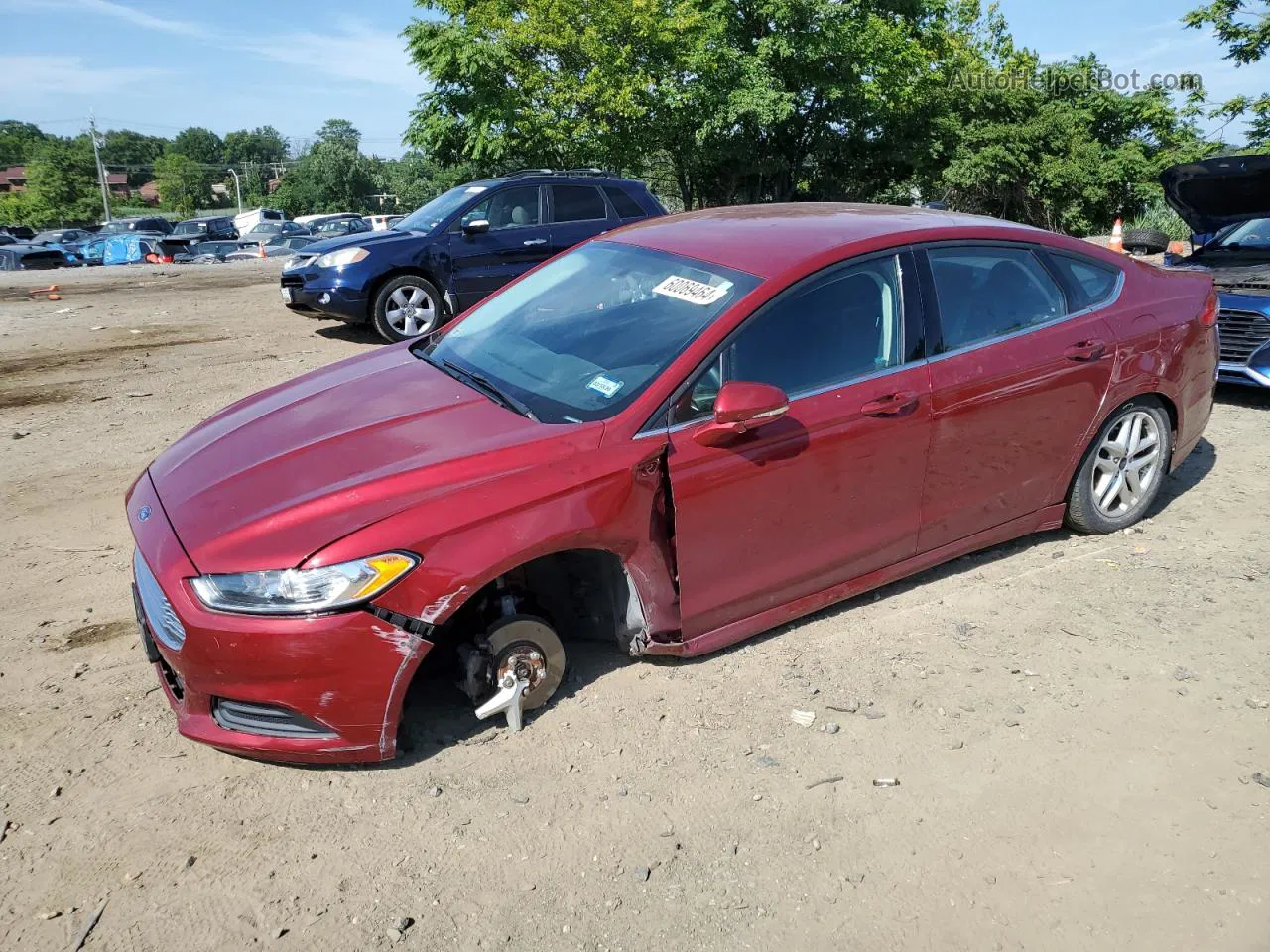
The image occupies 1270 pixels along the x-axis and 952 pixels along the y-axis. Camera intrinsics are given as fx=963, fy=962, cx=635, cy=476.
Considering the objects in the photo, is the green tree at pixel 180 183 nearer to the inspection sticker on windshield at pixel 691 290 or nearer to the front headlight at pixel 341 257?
the front headlight at pixel 341 257

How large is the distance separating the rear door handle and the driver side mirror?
165 centimetres

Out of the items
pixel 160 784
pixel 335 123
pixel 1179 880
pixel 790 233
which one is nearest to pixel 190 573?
pixel 160 784

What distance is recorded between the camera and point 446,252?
1008 centimetres

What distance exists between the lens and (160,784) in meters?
3.05

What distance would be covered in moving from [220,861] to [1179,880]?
2.69 meters

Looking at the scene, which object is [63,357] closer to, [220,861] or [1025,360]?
[220,861]

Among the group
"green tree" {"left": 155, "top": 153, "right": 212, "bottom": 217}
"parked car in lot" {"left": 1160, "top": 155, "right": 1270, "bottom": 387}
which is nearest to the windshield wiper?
"parked car in lot" {"left": 1160, "top": 155, "right": 1270, "bottom": 387}

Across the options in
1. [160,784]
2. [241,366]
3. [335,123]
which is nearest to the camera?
[160,784]

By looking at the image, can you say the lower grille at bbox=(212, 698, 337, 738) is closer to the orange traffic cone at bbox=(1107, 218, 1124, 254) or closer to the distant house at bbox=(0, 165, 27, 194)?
the orange traffic cone at bbox=(1107, 218, 1124, 254)

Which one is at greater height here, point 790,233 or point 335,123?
point 335,123

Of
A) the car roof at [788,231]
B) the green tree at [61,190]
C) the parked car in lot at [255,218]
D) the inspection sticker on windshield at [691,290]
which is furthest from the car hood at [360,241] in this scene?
the green tree at [61,190]

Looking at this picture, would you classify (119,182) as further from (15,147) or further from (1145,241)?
(1145,241)

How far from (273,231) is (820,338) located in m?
32.2

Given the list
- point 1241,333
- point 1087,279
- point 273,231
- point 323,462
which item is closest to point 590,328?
point 323,462
